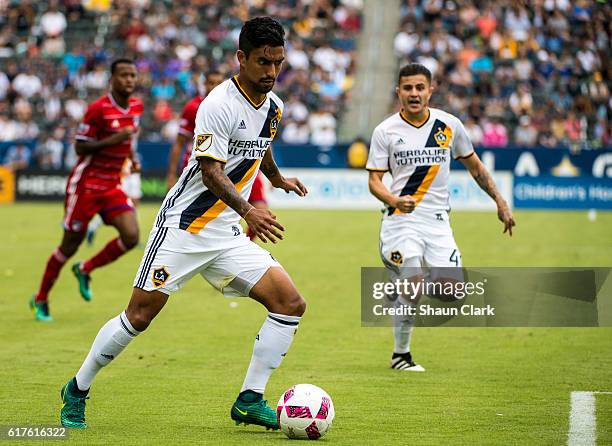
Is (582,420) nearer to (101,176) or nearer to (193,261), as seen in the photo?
(193,261)

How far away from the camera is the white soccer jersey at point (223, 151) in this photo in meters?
6.50

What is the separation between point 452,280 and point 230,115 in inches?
130

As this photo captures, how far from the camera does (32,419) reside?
6.92 metres

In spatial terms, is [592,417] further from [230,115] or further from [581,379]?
[230,115]

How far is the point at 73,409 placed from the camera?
6676 mm

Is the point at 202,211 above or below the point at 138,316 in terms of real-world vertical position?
above

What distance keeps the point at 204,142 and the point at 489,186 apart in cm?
332

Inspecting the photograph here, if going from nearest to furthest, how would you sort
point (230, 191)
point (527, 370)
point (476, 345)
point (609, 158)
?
point (230, 191)
point (527, 370)
point (476, 345)
point (609, 158)

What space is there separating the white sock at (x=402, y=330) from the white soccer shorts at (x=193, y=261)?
2534mm

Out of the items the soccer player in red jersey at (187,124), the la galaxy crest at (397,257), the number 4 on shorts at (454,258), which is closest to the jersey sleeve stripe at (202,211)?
the la galaxy crest at (397,257)

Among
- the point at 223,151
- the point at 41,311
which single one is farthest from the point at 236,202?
the point at 41,311

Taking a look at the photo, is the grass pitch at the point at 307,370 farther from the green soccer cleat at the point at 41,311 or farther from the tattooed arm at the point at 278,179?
the tattooed arm at the point at 278,179

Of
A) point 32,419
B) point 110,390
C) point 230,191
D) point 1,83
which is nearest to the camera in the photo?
point 230,191

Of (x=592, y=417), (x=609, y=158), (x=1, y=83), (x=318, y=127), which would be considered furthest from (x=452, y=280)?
(x=1, y=83)
